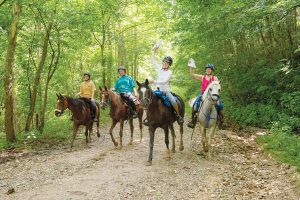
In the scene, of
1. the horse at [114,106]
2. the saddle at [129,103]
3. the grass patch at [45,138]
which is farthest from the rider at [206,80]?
the grass patch at [45,138]

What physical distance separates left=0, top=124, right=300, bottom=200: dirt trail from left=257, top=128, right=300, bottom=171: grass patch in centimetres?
31

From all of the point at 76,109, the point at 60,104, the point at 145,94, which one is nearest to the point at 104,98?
the point at 76,109

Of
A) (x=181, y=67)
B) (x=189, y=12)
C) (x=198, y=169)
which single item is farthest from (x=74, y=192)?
(x=181, y=67)

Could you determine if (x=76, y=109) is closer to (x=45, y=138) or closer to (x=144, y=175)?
(x=45, y=138)

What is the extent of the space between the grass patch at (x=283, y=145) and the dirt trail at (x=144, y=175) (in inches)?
12.3

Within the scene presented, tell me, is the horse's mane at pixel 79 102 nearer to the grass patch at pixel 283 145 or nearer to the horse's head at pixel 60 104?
the horse's head at pixel 60 104

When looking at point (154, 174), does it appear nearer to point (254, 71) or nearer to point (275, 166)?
point (275, 166)

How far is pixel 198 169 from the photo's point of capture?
29.9 feet

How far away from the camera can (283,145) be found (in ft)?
36.0

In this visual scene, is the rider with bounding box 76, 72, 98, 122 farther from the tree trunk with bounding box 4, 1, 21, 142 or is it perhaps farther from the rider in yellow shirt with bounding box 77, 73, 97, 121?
the tree trunk with bounding box 4, 1, 21, 142

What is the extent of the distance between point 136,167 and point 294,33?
10962 mm

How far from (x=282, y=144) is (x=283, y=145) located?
0.07 m

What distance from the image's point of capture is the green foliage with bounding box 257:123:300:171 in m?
9.80

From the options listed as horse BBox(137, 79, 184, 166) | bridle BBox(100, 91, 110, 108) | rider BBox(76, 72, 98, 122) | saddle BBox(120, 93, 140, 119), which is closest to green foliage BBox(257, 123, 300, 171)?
horse BBox(137, 79, 184, 166)
